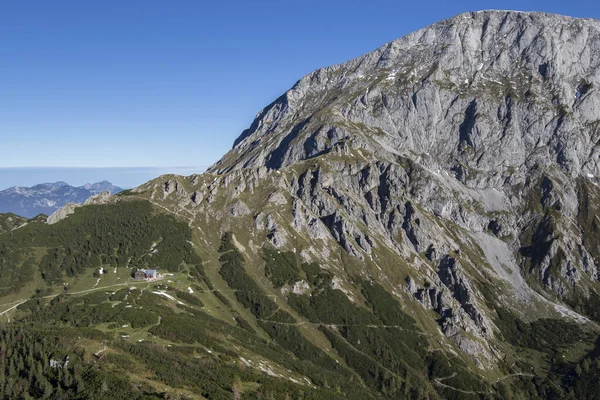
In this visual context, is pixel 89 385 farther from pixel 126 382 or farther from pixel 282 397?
pixel 282 397

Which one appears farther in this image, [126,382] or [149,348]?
[149,348]

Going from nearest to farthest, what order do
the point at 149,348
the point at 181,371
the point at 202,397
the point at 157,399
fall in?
the point at 157,399, the point at 202,397, the point at 181,371, the point at 149,348

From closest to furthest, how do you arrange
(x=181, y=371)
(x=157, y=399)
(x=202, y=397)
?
(x=157, y=399), (x=202, y=397), (x=181, y=371)

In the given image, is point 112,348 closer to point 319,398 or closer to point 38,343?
point 38,343

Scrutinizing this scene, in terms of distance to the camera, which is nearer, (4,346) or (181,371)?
(4,346)

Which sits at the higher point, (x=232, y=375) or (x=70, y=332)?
(x=70, y=332)

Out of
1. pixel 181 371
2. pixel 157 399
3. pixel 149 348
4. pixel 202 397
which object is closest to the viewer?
pixel 157 399

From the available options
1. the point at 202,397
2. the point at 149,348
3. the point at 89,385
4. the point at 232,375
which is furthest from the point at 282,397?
the point at 89,385

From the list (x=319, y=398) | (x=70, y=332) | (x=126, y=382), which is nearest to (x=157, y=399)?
(x=126, y=382)

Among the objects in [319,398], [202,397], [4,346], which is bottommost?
[319,398]
